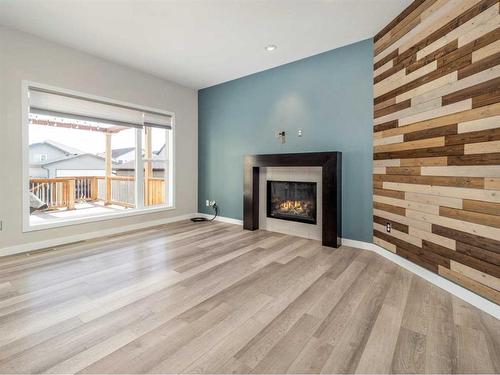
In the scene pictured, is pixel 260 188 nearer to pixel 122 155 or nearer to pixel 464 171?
pixel 464 171

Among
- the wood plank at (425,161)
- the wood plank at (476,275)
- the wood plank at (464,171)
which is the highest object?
the wood plank at (425,161)

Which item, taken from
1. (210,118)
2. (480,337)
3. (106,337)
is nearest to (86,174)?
(210,118)

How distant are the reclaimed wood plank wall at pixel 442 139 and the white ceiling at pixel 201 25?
19.9 inches

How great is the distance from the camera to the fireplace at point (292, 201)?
145 inches

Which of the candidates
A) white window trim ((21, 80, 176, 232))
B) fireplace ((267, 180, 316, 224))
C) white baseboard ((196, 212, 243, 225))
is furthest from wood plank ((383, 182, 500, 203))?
white window trim ((21, 80, 176, 232))

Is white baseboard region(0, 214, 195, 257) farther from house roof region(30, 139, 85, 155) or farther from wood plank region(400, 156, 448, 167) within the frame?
wood plank region(400, 156, 448, 167)

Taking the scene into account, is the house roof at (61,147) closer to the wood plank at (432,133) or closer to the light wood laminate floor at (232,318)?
the light wood laminate floor at (232,318)

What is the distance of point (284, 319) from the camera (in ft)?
5.54

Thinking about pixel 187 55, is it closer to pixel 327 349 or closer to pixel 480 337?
pixel 327 349

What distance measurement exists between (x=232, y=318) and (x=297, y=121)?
2879mm

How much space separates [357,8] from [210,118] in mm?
3059

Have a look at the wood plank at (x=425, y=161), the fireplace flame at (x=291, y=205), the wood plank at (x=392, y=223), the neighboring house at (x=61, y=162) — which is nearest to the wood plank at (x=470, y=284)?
the wood plank at (x=392, y=223)

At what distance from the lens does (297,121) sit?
3729mm

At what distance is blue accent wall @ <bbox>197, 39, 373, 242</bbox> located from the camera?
3.15 meters
